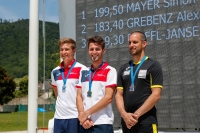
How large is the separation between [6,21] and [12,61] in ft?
40.8

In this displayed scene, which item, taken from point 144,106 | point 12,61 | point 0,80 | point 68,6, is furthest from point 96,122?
point 12,61

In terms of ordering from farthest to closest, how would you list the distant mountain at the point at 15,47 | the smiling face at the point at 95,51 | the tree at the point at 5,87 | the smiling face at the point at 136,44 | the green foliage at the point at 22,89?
the distant mountain at the point at 15,47
the green foliage at the point at 22,89
the tree at the point at 5,87
the smiling face at the point at 95,51
the smiling face at the point at 136,44

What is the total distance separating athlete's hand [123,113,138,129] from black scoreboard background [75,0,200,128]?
2.65 m

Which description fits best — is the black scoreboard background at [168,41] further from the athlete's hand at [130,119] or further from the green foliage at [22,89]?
the green foliage at [22,89]

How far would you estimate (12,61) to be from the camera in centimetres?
7050

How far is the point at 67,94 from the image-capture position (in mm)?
3398

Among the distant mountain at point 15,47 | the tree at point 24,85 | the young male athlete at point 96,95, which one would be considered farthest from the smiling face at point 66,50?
the distant mountain at point 15,47

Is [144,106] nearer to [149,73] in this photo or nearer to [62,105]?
[149,73]

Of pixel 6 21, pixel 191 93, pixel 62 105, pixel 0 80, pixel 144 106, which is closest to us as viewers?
pixel 144 106

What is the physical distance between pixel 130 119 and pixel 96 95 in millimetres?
392

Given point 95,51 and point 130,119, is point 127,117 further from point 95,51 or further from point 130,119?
point 95,51

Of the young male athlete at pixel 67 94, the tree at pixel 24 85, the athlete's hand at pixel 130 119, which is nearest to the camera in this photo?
the athlete's hand at pixel 130 119

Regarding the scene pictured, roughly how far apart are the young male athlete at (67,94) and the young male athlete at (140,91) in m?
0.53

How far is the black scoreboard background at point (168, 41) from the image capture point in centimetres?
535
